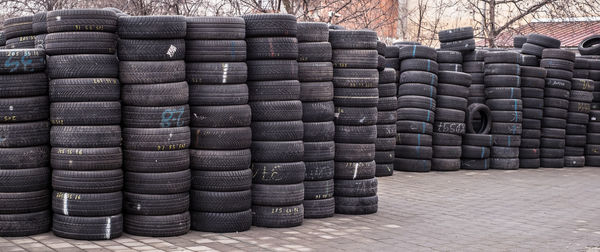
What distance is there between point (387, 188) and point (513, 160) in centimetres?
555

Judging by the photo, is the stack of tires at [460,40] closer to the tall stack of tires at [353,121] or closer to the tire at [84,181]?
the tall stack of tires at [353,121]

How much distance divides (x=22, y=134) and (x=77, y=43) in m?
1.19

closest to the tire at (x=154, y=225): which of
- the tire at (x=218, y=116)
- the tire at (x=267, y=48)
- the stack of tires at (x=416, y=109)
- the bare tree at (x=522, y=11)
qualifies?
the tire at (x=218, y=116)

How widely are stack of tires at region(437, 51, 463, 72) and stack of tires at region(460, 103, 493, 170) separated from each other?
3.59 ft

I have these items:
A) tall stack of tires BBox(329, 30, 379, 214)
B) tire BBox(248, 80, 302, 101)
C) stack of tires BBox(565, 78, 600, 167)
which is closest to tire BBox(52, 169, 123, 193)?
tire BBox(248, 80, 302, 101)

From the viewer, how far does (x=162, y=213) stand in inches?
333

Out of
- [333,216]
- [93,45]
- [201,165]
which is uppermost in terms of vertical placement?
[93,45]

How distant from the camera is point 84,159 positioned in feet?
26.5

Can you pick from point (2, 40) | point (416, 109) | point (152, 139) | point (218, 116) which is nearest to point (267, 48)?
point (218, 116)

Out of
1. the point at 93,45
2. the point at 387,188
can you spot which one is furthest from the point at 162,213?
the point at 387,188

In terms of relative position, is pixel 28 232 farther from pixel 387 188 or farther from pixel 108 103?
pixel 387 188

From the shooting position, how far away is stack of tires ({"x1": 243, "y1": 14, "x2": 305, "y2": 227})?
30.0 ft

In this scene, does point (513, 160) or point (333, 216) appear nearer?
point (333, 216)

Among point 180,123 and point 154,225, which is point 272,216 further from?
point 180,123
